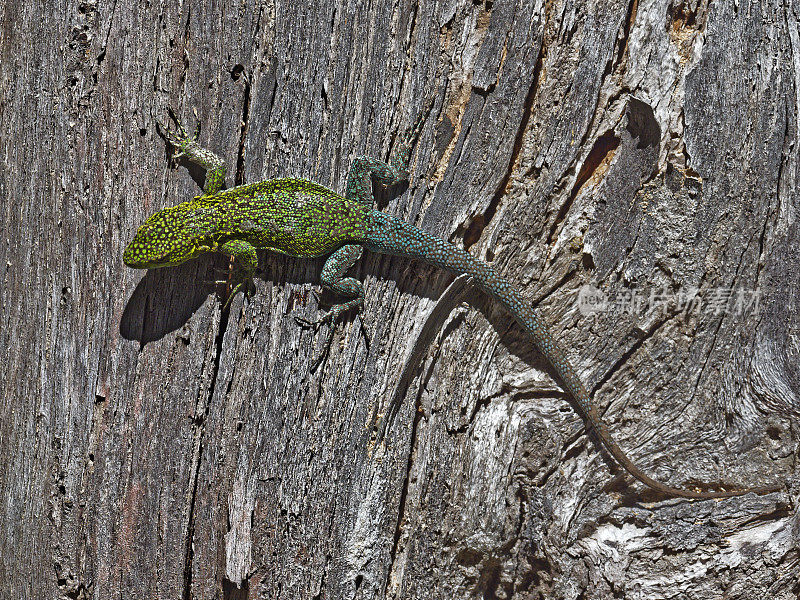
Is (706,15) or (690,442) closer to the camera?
(706,15)

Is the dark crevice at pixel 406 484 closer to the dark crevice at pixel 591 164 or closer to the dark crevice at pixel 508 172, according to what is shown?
the dark crevice at pixel 508 172

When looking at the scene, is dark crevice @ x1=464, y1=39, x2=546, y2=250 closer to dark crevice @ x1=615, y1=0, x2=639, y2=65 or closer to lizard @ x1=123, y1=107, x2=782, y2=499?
lizard @ x1=123, y1=107, x2=782, y2=499

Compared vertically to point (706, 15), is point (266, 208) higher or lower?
lower

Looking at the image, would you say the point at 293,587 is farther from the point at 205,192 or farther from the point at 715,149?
the point at 715,149

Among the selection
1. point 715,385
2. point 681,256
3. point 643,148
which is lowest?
point 715,385

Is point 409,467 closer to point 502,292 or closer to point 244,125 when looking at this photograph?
point 502,292

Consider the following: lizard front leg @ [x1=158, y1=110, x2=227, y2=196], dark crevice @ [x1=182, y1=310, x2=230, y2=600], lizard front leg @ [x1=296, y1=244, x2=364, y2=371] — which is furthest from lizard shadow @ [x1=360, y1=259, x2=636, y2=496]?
lizard front leg @ [x1=158, y1=110, x2=227, y2=196]

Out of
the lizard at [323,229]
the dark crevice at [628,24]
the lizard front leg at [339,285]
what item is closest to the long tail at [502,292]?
the lizard at [323,229]

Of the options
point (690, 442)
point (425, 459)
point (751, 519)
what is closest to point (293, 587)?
point (425, 459)
